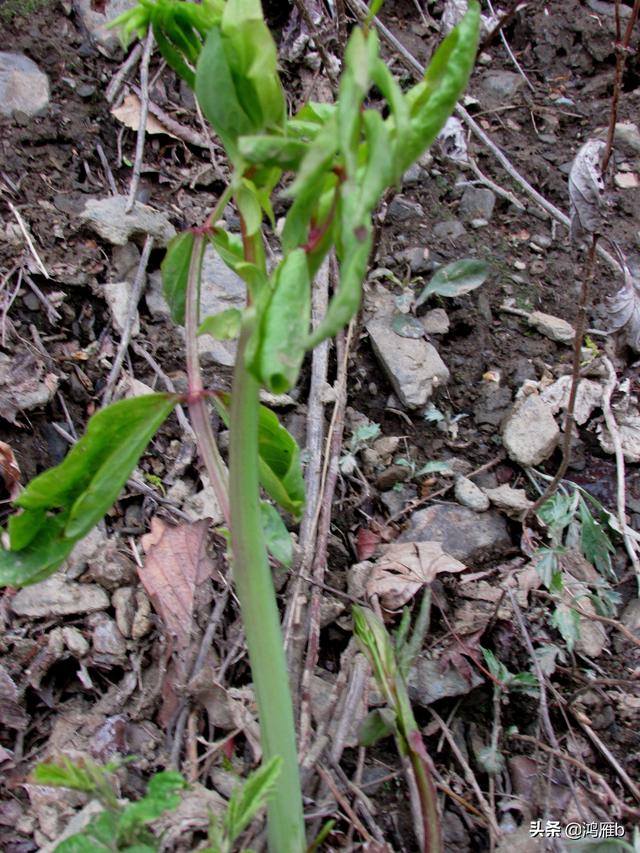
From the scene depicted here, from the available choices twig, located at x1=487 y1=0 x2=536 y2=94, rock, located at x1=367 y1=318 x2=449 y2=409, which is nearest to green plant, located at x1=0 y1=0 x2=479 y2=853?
rock, located at x1=367 y1=318 x2=449 y2=409

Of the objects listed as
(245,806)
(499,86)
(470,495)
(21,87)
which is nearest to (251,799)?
(245,806)

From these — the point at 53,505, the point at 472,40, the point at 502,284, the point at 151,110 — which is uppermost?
the point at 472,40

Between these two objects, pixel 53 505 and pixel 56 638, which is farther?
pixel 56 638

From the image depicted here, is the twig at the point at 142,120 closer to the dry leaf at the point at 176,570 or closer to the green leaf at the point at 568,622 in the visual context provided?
the dry leaf at the point at 176,570

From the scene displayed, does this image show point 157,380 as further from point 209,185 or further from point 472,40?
point 472,40

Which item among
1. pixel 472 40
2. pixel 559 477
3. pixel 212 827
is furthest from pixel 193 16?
pixel 559 477

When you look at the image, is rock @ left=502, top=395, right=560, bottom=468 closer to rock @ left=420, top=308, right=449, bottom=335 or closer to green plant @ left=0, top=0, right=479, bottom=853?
rock @ left=420, top=308, right=449, bottom=335

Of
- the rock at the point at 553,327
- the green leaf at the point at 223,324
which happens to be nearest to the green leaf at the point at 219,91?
A: the green leaf at the point at 223,324
